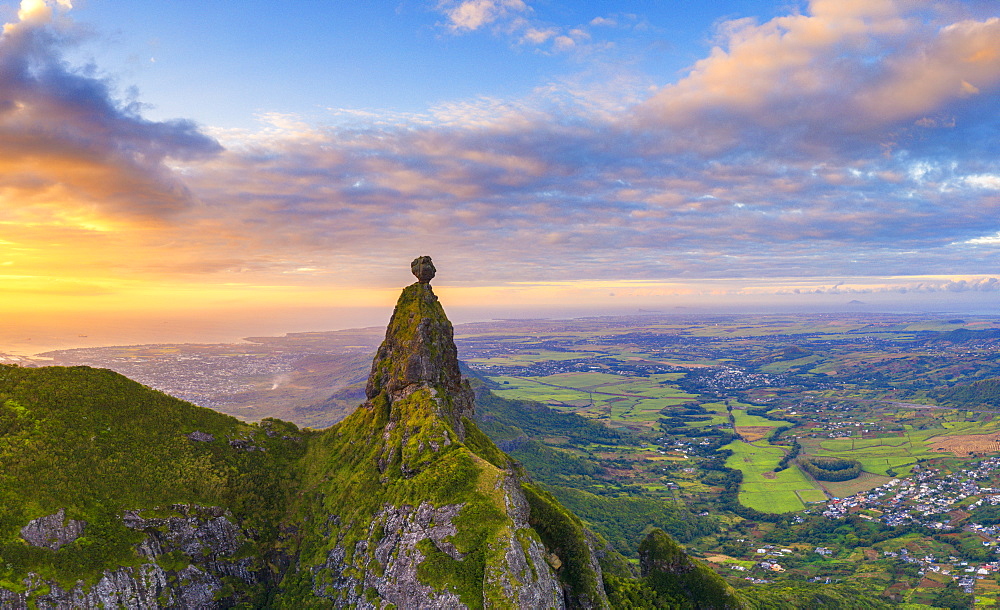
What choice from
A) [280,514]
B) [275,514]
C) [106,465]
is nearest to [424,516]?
[280,514]

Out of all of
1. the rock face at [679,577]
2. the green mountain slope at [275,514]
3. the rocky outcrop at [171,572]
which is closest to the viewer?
the rocky outcrop at [171,572]

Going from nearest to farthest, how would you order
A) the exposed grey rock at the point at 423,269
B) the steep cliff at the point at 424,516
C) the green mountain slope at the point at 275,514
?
the steep cliff at the point at 424,516, the green mountain slope at the point at 275,514, the exposed grey rock at the point at 423,269

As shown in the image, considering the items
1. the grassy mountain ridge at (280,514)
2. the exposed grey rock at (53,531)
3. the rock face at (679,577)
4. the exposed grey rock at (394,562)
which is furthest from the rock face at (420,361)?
the rock face at (679,577)

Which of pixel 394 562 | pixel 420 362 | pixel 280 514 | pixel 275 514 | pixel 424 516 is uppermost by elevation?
pixel 420 362

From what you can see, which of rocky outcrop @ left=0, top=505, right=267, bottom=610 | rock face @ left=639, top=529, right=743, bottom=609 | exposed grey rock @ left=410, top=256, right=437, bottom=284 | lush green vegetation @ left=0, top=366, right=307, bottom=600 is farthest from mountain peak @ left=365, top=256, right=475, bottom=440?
rock face @ left=639, top=529, right=743, bottom=609

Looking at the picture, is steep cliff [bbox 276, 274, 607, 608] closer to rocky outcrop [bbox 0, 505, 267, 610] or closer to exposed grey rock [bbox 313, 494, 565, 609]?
exposed grey rock [bbox 313, 494, 565, 609]

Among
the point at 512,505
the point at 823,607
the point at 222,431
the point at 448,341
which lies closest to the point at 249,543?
the point at 222,431

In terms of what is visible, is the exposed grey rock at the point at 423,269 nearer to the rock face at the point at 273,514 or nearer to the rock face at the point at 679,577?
the rock face at the point at 273,514

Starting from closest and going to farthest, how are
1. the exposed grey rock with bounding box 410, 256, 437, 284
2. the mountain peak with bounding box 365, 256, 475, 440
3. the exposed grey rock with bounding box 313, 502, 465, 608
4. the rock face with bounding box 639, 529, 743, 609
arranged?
the exposed grey rock with bounding box 313, 502, 465, 608, the rock face with bounding box 639, 529, 743, 609, the mountain peak with bounding box 365, 256, 475, 440, the exposed grey rock with bounding box 410, 256, 437, 284

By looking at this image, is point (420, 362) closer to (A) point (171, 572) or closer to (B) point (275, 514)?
(B) point (275, 514)
